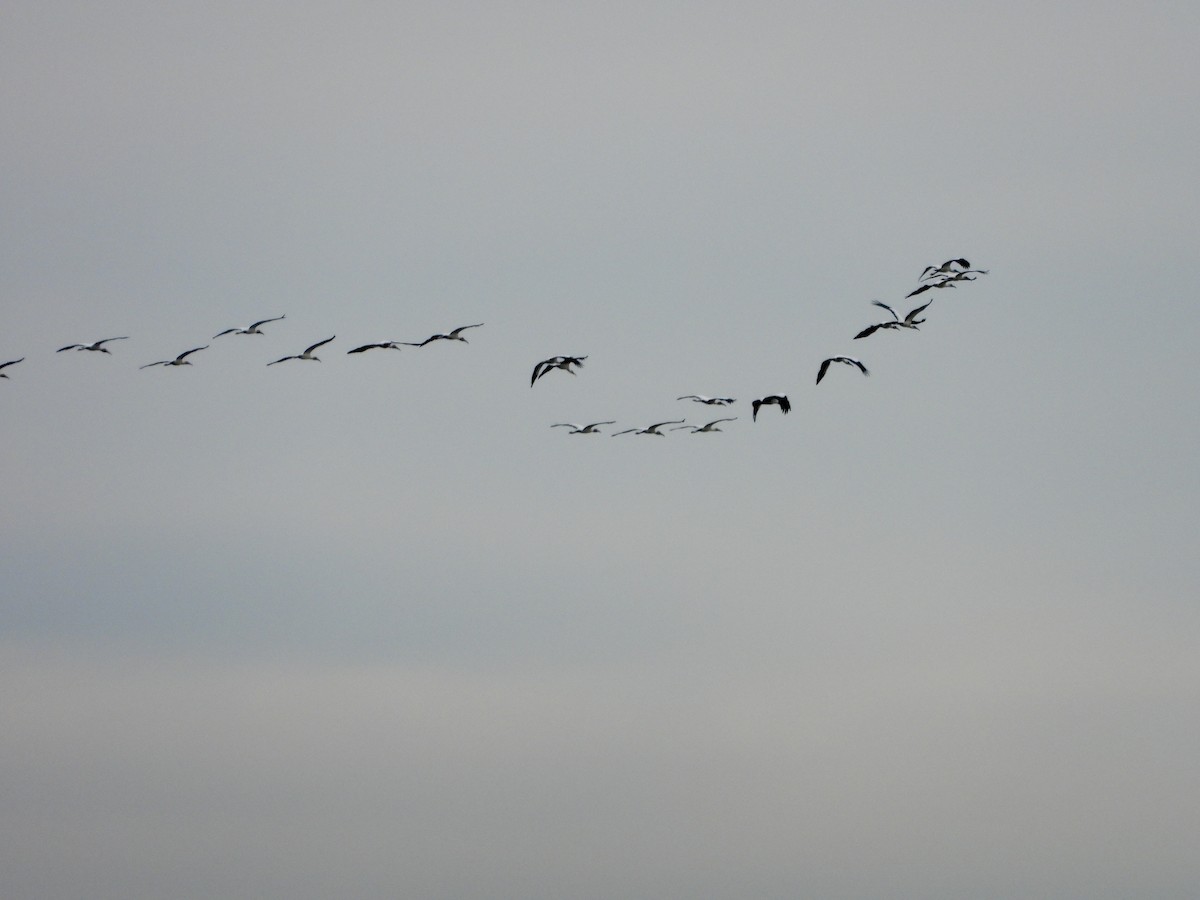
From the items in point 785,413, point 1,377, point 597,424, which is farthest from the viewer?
point 597,424

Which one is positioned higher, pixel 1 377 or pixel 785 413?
pixel 1 377

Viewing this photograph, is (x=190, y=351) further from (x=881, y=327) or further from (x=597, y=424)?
(x=881, y=327)

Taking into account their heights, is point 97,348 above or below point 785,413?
above

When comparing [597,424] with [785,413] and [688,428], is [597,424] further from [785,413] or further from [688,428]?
[785,413]

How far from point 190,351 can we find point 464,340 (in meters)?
18.6

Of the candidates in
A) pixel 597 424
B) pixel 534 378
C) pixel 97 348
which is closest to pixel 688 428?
pixel 597 424

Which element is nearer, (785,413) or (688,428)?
(785,413)

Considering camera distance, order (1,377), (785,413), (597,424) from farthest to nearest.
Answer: (597,424)
(1,377)
(785,413)

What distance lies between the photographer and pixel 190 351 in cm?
14612


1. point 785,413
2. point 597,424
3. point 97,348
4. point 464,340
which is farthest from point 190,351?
point 785,413

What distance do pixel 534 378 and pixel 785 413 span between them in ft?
56.4

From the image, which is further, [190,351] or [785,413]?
[190,351]

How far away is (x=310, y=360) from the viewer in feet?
491

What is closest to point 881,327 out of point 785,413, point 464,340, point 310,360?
point 785,413
